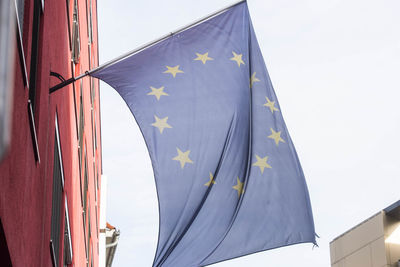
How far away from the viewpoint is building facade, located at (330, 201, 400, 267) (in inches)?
1407

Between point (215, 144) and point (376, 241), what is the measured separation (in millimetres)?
29238

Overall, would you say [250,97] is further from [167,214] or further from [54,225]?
[54,225]

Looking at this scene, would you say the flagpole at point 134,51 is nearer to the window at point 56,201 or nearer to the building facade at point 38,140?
the building facade at point 38,140

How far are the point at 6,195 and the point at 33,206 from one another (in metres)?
2.11

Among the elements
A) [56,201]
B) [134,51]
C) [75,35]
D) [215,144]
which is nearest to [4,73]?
[134,51]

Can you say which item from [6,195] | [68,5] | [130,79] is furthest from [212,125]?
[6,195]

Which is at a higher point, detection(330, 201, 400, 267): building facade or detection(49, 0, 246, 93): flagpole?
detection(49, 0, 246, 93): flagpole

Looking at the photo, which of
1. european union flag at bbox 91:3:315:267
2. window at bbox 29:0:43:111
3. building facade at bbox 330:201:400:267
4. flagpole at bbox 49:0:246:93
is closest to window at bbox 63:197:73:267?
european union flag at bbox 91:3:315:267

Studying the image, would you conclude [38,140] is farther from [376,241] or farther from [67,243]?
[376,241]

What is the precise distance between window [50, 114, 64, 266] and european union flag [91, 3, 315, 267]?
52.8 inches

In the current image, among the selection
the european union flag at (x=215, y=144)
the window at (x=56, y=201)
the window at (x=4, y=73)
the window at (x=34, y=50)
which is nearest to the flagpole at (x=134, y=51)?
the european union flag at (x=215, y=144)

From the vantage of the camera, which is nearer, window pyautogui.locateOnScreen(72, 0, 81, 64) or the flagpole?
the flagpole

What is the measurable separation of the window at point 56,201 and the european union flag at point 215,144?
1342 millimetres

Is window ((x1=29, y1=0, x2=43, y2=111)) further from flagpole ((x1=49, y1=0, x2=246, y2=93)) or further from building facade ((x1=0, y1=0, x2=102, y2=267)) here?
flagpole ((x1=49, y1=0, x2=246, y2=93))
